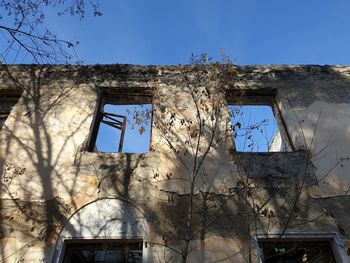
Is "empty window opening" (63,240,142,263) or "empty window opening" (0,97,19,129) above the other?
"empty window opening" (0,97,19,129)

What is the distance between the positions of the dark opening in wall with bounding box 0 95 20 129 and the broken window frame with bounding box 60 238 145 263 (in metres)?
2.98

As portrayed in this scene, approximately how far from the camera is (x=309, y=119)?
574cm

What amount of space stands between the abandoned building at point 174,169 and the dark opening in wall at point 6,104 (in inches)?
0.7

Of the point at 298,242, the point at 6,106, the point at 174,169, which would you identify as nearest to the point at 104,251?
the point at 174,169

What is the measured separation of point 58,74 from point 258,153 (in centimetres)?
404

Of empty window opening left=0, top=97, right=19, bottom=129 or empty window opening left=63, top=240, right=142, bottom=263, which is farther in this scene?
empty window opening left=0, top=97, right=19, bottom=129

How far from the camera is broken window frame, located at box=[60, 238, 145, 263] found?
4367 mm

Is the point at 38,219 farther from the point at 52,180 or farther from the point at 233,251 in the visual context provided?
the point at 233,251

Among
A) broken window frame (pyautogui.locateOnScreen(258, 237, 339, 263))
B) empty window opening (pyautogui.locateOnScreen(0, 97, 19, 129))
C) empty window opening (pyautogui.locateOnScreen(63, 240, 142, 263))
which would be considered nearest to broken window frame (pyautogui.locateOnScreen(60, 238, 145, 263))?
empty window opening (pyautogui.locateOnScreen(63, 240, 142, 263))

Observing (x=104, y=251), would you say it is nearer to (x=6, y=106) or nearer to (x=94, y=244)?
(x=94, y=244)

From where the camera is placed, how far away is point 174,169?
503cm

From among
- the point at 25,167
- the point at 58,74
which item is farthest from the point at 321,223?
the point at 58,74

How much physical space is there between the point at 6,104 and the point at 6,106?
0.16 ft

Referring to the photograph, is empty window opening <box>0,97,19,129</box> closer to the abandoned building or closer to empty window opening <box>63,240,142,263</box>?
the abandoned building
